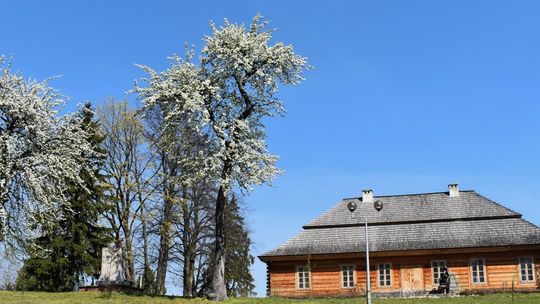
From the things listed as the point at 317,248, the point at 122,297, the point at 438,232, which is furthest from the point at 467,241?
the point at 122,297

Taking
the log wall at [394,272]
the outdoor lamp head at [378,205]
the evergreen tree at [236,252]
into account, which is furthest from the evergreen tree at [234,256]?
the outdoor lamp head at [378,205]

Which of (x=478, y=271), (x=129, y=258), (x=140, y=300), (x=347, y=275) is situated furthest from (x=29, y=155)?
(x=478, y=271)

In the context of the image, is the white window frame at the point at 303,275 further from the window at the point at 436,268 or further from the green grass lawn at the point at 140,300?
the green grass lawn at the point at 140,300

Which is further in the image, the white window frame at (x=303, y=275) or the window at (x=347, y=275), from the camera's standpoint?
the white window frame at (x=303, y=275)

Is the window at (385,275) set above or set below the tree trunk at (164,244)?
below

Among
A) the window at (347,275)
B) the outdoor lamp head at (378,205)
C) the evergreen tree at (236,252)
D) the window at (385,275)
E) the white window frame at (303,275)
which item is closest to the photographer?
the outdoor lamp head at (378,205)

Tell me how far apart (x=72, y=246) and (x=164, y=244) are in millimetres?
5848

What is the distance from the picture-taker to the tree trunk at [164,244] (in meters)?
40.9

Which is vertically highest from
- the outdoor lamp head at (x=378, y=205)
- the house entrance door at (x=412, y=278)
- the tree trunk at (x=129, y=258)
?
the outdoor lamp head at (x=378, y=205)

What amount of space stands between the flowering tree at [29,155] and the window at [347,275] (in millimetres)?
16270

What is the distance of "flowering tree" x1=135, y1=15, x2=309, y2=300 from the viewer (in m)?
30.5

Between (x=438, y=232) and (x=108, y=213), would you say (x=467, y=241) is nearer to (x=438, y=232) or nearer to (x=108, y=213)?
(x=438, y=232)

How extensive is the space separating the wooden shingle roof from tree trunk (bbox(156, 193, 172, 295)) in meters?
6.87

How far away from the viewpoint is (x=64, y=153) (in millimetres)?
28766
